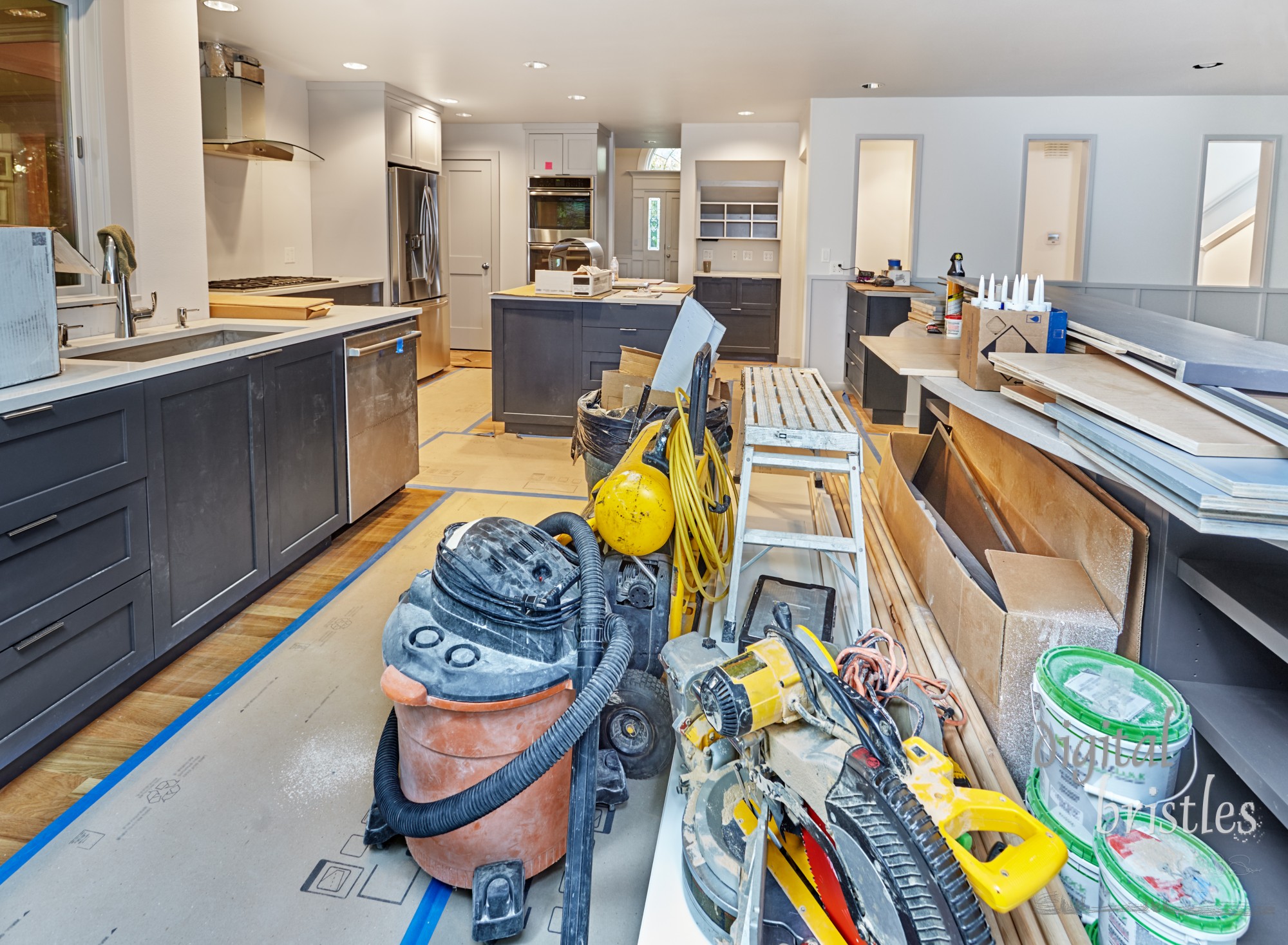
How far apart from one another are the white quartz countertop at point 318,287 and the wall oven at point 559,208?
268 centimetres

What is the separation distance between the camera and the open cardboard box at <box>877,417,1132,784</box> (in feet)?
6.07

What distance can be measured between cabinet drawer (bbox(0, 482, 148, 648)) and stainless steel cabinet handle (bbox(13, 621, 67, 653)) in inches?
0.5

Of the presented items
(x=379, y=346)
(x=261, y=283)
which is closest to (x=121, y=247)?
(x=379, y=346)

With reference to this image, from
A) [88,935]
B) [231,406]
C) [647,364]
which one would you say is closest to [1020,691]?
[88,935]

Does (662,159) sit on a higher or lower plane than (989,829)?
higher

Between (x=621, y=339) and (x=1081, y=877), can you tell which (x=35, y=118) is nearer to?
(x=621, y=339)

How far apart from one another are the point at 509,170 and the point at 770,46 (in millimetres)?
4845

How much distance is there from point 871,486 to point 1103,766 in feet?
8.64

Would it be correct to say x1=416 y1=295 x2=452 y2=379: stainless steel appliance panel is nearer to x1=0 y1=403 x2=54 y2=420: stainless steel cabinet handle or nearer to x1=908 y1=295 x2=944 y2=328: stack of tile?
x1=908 y1=295 x2=944 y2=328: stack of tile

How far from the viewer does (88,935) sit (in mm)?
1636

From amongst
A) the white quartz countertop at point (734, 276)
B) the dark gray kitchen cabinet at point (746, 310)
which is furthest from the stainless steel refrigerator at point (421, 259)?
the dark gray kitchen cabinet at point (746, 310)

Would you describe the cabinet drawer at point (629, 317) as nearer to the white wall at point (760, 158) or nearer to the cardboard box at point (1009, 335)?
the cardboard box at point (1009, 335)

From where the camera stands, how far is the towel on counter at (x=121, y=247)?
3.06 meters

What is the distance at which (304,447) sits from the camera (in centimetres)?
340
